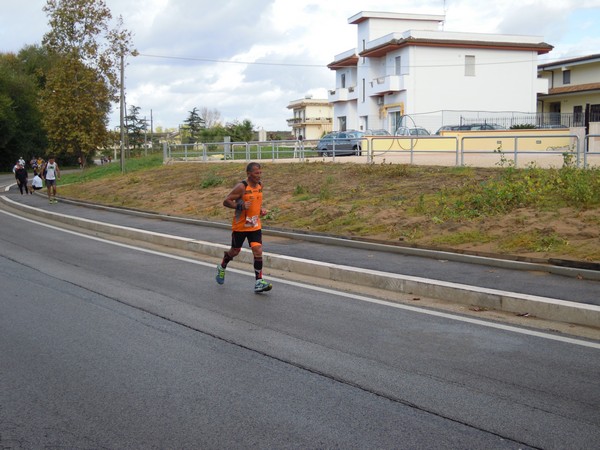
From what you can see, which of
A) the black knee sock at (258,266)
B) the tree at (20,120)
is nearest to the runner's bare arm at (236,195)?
the black knee sock at (258,266)

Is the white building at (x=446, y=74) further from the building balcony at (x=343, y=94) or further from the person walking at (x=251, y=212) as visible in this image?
the person walking at (x=251, y=212)

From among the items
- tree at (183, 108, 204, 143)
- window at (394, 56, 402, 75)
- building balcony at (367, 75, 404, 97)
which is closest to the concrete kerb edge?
building balcony at (367, 75, 404, 97)

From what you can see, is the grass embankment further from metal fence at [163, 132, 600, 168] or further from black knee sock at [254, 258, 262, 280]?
black knee sock at [254, 258, 262, 280]

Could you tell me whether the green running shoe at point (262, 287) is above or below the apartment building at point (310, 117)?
below

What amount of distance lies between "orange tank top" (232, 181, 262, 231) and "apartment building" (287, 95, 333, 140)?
86143mm

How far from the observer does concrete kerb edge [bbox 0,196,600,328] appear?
781 centimetres

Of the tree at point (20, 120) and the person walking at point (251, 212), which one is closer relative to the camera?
the person walking at point (251, 212)

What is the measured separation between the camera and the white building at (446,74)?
50312mm

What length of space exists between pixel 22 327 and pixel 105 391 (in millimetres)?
2573

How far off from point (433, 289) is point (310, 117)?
91658 millimetres

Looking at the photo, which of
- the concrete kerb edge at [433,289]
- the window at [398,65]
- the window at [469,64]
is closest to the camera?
the concrete kerb edge at [433,289]

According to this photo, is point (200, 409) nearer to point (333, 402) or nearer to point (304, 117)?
point (333, 402)

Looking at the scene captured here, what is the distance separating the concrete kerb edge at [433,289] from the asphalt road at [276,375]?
81cm

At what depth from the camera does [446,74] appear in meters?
51.1
